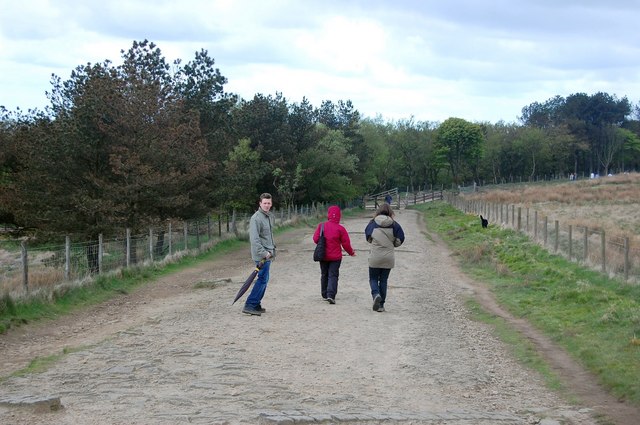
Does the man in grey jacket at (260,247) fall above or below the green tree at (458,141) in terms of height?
below

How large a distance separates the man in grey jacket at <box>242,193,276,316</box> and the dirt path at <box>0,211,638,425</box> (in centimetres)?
31

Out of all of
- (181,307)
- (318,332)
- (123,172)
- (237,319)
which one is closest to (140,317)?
(181,307)

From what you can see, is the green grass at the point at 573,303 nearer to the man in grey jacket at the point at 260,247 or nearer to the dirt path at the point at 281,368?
the dirt path at the point at 281,368

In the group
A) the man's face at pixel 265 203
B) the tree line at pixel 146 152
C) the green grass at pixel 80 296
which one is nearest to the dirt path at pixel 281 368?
the green grass at pixel 80 296

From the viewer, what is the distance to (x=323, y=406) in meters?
6.64

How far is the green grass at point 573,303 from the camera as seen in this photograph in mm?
8773

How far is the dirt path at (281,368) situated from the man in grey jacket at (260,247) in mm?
307

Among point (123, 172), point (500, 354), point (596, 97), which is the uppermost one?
point (596, 97)

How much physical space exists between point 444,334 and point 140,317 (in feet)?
17.5

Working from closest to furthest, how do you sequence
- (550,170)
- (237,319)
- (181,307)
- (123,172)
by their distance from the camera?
(237,319), (181,307), (123,172), (550,170)

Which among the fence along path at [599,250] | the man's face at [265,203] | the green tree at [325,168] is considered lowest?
the fence along path at [599,250]

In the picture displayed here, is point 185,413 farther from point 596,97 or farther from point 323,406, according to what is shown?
point 596,97

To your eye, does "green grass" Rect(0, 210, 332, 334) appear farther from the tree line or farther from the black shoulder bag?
the black shoulder bag

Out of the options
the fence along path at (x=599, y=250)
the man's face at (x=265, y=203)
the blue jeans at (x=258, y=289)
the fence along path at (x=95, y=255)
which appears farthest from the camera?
the fence along path at (x=599, y=250)
